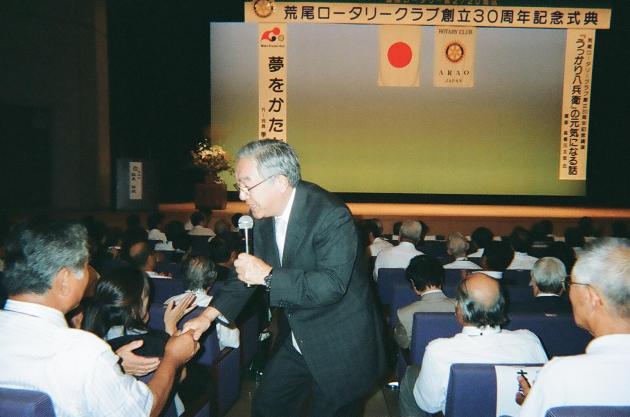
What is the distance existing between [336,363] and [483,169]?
11.5m

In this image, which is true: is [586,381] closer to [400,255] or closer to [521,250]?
[400,255]

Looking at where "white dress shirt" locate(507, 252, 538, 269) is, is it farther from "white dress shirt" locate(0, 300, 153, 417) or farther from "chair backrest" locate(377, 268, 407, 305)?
"white dress shirt" locate(0, 300, 153, 417)

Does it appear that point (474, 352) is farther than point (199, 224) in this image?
No

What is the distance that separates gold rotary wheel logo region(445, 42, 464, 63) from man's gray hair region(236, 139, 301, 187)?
25.1 feet

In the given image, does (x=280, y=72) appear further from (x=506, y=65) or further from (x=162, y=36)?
(x=506, y=65)

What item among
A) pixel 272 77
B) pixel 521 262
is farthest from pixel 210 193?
pixel 521 262

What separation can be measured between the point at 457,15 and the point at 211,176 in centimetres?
574

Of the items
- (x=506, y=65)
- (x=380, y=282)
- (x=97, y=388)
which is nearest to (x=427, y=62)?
Result: (x=506, y=65)

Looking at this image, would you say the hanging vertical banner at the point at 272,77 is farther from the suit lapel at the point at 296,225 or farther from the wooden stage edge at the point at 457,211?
the suit lapel at the point at 296,225

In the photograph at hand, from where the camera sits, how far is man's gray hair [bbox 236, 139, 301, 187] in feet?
5.54

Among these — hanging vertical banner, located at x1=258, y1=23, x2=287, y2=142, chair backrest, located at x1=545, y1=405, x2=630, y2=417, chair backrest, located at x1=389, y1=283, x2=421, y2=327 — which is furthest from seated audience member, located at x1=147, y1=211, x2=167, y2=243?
chair backrest, located at x1=545, y1=405, x2=630, y2=417

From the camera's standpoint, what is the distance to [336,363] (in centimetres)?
173

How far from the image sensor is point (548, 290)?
2961mm

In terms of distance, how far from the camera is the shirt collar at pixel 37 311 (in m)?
1.28
